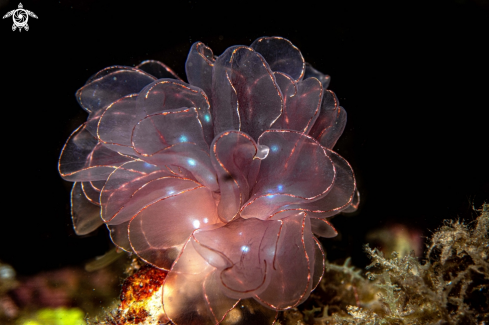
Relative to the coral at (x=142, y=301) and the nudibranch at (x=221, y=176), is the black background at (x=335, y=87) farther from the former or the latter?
the coral at (x=142, y=301)

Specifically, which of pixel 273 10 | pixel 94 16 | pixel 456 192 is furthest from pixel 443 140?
pixel 94 16

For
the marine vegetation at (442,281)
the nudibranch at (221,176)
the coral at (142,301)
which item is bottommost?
the coral at (142,301)

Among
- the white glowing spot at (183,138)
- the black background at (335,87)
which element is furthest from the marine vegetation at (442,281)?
the white glowing spot at (183,138)

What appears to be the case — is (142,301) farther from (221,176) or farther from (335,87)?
(335,87)

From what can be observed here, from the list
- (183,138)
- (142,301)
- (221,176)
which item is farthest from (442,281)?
(142,301)

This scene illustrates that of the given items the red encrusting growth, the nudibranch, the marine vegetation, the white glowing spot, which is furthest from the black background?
the white glowing spot

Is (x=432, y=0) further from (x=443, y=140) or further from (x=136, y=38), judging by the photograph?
(x=136, y=38)
